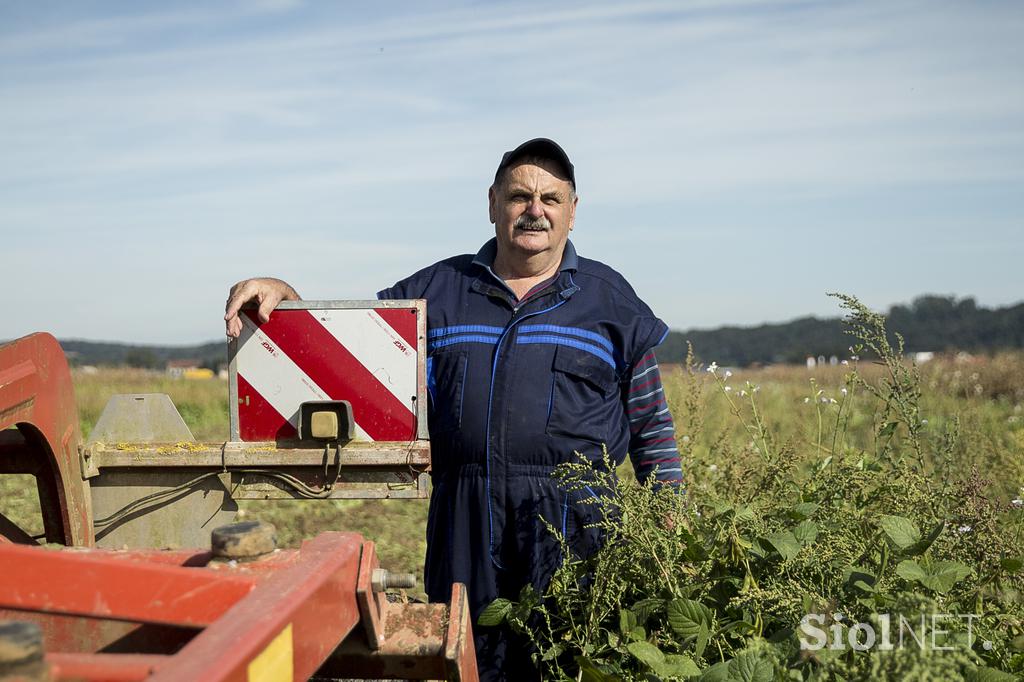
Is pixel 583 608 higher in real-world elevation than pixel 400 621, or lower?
lower

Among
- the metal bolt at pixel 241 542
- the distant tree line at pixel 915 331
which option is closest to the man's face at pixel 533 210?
the metal bolt at pixel 241 542

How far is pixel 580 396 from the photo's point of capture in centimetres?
341

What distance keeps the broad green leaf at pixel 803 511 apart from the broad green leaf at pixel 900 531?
287mm

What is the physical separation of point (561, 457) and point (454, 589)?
1134 mm

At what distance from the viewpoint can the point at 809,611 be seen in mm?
2373

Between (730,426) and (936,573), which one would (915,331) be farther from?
(936,573)

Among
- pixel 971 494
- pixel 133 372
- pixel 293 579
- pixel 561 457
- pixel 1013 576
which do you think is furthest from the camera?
pixel 133 372

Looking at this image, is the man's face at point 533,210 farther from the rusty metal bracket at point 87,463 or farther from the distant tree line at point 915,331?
the distant tree line at point 915,331

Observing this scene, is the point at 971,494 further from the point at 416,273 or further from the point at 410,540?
the point at 410,540

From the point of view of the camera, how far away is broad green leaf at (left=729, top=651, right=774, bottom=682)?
2.18m

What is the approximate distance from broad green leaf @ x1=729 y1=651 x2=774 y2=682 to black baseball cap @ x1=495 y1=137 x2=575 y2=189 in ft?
6.57

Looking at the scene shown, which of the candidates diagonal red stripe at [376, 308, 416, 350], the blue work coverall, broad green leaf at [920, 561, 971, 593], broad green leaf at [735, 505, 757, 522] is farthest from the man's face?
Answer: broad green leaf at [920, 561, 971, 593]

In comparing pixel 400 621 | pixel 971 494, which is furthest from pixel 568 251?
pixel 400 621

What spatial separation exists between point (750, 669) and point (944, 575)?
1.92 feet
